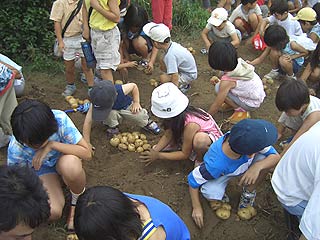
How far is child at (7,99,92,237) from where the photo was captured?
2799mm

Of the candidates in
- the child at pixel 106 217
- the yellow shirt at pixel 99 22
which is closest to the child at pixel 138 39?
the yellow shirt at pixel 99 22

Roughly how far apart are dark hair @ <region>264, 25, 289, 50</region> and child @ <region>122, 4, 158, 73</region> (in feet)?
4.72

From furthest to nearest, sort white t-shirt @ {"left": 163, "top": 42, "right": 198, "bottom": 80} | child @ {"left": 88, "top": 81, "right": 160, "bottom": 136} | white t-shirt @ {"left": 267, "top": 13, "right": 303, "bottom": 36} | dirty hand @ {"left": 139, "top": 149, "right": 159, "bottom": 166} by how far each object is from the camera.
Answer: white t-shirt @ {"left": 267, "top": 13, "right": 303, "bottom": 36}
white t-shirt @ {"left": 163, "top": 42, "right": 198, "bottom": 80}
dirty hand @ {"left": 139, "top": 149, "right": 159, "bottom": 166}
child @ {"left": 88, "top": 81, "right": 160, "bottom": 136}

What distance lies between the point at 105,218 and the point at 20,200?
0.50 metres

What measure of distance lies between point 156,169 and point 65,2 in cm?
210

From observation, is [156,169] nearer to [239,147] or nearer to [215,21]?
[239,147]

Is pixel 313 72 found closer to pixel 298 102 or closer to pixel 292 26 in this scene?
pixel 292 26

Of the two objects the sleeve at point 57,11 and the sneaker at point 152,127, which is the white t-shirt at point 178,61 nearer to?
the sneaker at point 152,127

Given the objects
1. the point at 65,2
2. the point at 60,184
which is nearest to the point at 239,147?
the point at 60,184

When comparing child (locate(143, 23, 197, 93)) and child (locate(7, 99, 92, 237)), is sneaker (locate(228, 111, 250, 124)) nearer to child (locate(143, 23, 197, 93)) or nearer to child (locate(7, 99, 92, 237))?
child (locate(143, 23, 197, 93))

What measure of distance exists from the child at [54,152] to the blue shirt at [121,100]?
0.93 metres

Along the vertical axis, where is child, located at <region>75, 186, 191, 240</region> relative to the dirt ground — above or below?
above

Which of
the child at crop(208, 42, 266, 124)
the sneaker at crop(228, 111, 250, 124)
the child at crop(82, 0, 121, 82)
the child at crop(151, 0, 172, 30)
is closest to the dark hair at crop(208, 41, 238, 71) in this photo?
the child at crop(208, 42, 266, 124)

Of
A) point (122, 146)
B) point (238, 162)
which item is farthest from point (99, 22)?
point (238, 162)
